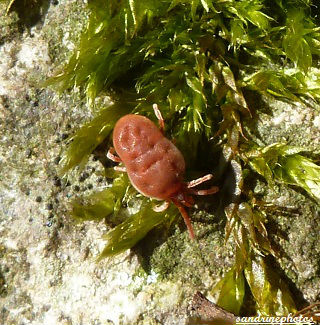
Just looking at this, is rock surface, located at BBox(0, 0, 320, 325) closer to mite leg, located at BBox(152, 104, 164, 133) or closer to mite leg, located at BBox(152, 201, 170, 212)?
mite leg, located at BBox(152, 201, 170, 212)

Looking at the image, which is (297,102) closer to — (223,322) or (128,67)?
(128,67)

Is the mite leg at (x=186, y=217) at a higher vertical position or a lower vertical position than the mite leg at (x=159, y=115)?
lower

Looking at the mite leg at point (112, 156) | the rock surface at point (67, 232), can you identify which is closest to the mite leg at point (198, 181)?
the rock surface at point (67, 232)

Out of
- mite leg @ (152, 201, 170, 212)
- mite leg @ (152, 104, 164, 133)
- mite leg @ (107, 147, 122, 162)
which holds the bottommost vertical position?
mite leg @ (152, 201, 170, 212)

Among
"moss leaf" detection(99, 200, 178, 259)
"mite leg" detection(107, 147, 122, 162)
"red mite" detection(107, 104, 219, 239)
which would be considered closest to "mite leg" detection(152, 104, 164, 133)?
"red mite" detection(107, 104, 219, 239)

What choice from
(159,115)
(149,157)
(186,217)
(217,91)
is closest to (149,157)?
(149,157)

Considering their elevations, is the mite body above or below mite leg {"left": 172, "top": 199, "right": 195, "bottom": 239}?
above

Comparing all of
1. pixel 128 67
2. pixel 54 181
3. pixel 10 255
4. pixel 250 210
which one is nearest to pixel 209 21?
pixel 128 67

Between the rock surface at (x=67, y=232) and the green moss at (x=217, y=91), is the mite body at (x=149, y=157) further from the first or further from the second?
the rock surface at (x=67, y=232)

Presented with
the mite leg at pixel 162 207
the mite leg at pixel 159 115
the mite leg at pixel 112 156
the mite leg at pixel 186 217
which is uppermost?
the mite leg at pixel 159 115
